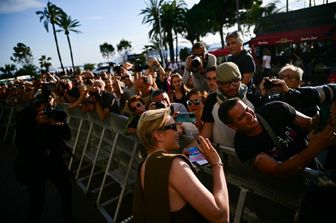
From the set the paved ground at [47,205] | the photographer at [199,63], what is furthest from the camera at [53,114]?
the photographer at [199,63]

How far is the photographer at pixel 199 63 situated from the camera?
4621mm

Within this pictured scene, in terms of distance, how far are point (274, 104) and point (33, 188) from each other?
3.45m

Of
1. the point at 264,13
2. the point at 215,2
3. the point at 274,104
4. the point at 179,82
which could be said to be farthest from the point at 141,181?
the point at 215,2

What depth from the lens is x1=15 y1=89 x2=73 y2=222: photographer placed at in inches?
155

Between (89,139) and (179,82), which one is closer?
(179,82)

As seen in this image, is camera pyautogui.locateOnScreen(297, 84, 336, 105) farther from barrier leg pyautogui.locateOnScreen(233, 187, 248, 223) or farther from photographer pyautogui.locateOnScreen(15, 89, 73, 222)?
photographer pyautogui.locateOnScreen(15, 89, 73, 222)

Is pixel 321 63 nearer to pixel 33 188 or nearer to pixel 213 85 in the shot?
pixel 213 85

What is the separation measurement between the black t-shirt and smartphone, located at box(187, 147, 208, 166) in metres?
0.41

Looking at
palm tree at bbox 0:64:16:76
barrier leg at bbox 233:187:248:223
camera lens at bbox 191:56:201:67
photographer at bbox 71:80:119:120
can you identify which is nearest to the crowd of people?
barrier leg at bbox 233:187:248:223

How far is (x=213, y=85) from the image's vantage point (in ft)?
13.6

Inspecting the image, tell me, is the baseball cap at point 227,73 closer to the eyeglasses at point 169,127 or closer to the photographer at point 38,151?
the eyeglasses at point 169,127

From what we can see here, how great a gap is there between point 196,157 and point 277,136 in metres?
0.79

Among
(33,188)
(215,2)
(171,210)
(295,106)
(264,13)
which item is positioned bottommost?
(33,188)

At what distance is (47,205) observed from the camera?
5164 mm
